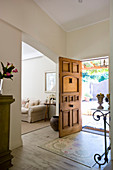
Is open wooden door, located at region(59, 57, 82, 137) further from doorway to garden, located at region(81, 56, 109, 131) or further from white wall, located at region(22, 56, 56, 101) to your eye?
doorway to garden, located at region(81, 56, 109, 131)

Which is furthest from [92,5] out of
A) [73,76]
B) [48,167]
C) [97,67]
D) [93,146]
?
[97,67]

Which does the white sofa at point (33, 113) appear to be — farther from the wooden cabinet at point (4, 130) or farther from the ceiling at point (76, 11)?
the ceiling at point (76, 11)

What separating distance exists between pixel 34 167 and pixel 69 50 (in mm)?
3727

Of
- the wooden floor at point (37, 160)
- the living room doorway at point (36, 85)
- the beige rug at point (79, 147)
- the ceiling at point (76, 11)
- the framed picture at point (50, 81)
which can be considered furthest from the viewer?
the framed picture at point (50, 81)

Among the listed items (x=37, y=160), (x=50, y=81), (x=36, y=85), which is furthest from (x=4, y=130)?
(x=36, y=85)

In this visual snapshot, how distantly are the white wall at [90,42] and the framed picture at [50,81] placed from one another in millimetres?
1818

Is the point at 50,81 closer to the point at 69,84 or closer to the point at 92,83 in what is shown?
the point at 69,84

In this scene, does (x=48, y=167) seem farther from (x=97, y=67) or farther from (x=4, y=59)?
(x=97, y=67)

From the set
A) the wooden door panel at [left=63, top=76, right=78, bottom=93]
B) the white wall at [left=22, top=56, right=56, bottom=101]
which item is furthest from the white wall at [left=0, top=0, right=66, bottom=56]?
the white wall at [left=22, top=56, right=56, bottom=101]

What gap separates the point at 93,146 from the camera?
3248mm

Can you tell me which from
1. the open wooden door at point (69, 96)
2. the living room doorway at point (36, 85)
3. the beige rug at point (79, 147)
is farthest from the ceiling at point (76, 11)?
the beige rug at point (79, 147)

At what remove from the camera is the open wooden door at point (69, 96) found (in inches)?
153

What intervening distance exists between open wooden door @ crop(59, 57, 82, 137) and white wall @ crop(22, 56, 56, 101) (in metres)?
2.14

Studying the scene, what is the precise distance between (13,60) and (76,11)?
91.7 inches
